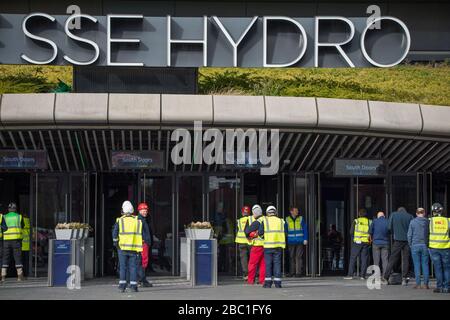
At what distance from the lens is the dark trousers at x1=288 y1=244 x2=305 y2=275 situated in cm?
2500

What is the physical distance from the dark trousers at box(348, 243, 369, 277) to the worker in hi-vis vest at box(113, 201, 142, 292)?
23.5 ft

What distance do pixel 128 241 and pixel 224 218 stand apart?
6.87 metres

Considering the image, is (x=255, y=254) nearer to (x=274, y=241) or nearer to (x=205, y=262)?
(x=205, y=262)

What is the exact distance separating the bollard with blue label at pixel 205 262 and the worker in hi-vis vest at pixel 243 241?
1.98m

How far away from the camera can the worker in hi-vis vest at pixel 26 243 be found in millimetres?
24661

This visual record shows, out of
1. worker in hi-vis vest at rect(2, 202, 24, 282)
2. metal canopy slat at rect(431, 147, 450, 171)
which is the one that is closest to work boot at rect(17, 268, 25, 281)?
worker in hi-vis vest at rect(2, 202, 24, 282)

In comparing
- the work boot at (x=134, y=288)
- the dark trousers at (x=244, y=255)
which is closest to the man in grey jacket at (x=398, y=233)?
the dark trousers at (x=244, y=255)

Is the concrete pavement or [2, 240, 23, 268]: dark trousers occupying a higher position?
[2, 240, 23, 268]: dark trousers

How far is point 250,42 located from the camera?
2517 centimetres

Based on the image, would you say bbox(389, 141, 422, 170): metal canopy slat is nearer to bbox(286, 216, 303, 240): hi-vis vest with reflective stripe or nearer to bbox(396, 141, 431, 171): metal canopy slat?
bbox(396, 141, 431, 171): metal canopy slat

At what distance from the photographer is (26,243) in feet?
82.0

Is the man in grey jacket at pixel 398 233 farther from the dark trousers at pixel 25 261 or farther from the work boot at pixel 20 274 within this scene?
the dark trousers at pixel 25 261

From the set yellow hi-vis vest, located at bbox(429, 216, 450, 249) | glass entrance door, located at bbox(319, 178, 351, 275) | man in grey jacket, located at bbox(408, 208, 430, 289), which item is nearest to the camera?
yellow hi-vis vest, located at bbox(429, 216, 450, 249)

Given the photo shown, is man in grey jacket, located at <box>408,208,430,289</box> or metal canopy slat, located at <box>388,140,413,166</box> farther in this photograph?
metal canopy slat, located at <box>388,140,413,166</box>
